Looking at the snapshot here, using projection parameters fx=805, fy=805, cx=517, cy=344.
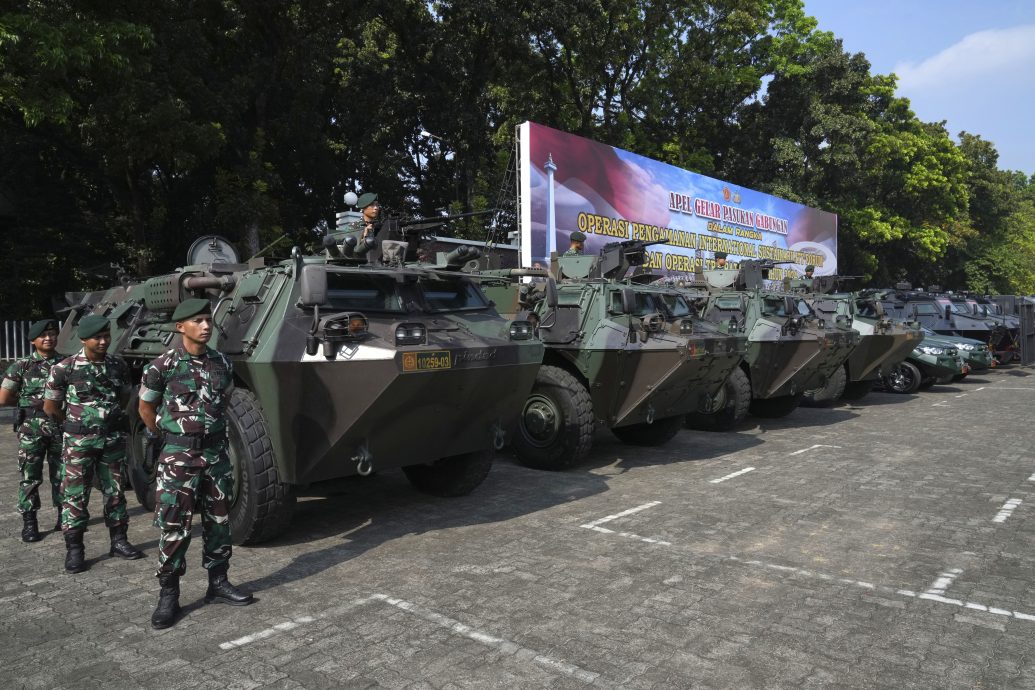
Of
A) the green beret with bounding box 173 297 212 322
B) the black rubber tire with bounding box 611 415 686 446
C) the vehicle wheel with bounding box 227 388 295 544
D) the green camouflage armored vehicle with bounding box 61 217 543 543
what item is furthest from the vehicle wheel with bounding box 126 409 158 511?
the black rubber tire with bounding box 611 415 686 446

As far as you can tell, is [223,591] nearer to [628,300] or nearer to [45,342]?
[45,342]

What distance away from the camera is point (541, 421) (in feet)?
26.0

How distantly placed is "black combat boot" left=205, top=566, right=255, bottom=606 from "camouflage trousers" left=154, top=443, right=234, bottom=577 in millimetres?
213

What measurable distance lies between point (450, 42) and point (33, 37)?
1154 centimetres

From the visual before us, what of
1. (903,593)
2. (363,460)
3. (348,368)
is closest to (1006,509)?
(903,593)

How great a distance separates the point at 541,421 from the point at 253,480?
3.54 meters

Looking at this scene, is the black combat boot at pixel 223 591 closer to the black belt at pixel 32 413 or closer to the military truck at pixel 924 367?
the black belt at pixel 32 413

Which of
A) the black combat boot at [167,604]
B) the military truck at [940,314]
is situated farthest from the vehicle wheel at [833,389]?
the black combat boot at [167,604]

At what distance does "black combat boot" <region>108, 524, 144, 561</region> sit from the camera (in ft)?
16.6

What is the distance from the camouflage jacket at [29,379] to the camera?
562 centimetres

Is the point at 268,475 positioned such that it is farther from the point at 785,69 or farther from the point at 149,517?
the point at 785,69

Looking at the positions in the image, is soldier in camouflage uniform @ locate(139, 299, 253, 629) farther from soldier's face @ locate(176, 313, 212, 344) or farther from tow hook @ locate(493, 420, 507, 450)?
tow hook @ locate(493, 420, 507, 450)

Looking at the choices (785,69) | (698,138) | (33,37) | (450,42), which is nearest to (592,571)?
(33,37)

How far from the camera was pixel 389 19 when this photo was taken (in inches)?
786
